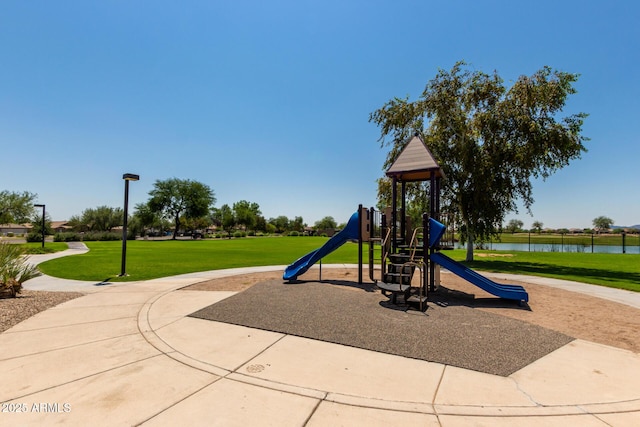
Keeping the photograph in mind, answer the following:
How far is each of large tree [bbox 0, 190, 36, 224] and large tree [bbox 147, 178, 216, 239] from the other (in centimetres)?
2130

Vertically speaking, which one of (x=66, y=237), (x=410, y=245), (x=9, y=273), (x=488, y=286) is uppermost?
(x=410, y=245)

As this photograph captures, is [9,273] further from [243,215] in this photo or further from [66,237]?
[243,215]

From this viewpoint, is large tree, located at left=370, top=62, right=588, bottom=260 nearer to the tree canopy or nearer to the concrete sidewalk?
the concrete sidewalk

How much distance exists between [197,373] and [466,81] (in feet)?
72.9

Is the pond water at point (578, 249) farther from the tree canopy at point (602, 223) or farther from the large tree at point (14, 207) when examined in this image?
the tree canopy at point (602, 223)

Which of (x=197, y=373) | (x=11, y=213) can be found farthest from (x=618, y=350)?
(x=11, y=213)

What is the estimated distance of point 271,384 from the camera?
3.73 metres

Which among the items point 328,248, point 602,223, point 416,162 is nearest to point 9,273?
Answer: point 328,248

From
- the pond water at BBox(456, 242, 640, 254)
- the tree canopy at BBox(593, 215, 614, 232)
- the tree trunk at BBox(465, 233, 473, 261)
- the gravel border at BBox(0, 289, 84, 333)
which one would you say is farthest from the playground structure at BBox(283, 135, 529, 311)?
the tree canopy at BBox(593, 215, 614, 232)

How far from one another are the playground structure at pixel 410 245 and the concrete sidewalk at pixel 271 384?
3.18 m

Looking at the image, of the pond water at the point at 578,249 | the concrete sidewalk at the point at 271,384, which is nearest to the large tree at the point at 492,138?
the concrete sidewalk at the point at 271,384

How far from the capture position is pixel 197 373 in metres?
4.01

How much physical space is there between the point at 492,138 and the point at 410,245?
13.1m

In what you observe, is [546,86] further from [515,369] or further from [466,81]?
[515,369]
